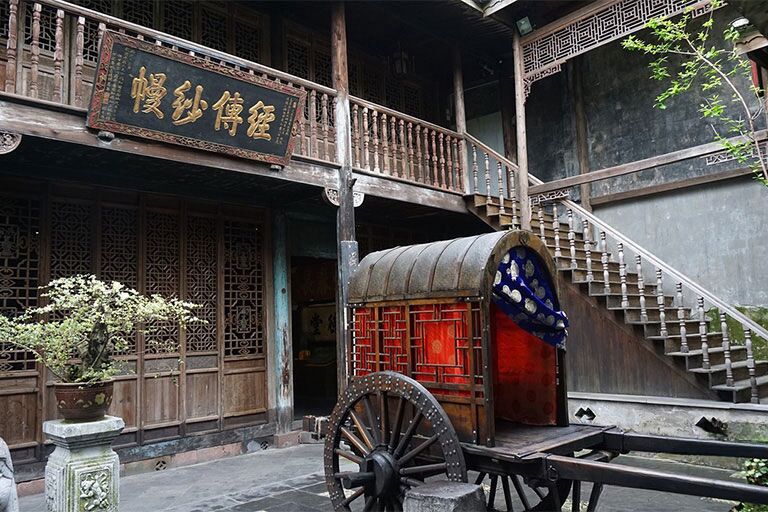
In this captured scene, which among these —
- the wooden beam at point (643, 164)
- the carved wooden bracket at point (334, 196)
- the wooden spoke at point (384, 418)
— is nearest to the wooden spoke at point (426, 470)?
the wooden spoke at point (384, 418)

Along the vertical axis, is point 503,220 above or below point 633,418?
above

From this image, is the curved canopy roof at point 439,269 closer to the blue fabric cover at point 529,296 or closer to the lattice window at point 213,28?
the blue fabric cover at point 529,296

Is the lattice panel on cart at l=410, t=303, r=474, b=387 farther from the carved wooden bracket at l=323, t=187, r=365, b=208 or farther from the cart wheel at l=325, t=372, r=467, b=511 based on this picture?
the carved wooden bracket at l=323, t=187, r=365, b=208

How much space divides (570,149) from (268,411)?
6.63 metres

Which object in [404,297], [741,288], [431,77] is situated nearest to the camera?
[404,297]

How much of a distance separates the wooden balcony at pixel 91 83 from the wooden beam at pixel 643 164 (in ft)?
4.64

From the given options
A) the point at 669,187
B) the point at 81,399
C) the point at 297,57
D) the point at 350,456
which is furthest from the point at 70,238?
the point at 669,187

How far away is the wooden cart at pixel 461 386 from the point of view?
11.6 ft

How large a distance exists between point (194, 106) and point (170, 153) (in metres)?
0.54

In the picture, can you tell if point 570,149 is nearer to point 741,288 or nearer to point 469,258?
point 741,288

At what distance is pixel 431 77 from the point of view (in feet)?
35.8

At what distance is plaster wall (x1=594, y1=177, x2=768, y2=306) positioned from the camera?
7.65m

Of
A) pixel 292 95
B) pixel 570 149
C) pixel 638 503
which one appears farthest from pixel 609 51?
pixel 638 503

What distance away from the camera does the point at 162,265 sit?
7148mm
